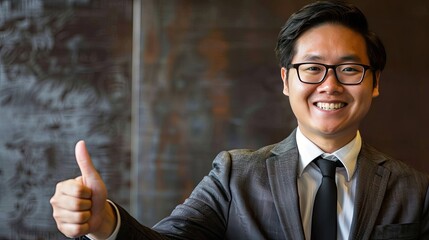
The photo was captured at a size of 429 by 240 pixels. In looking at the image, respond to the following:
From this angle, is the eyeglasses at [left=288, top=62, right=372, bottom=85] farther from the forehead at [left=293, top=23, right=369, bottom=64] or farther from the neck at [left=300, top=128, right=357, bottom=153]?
the neck at [left=300, top=128, right=357, bottom=153]

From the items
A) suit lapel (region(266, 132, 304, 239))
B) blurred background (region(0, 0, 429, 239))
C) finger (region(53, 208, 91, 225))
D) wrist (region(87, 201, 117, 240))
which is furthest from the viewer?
blurred background (region(0, 0, 429, 239))

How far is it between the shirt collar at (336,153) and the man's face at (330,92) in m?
0.02

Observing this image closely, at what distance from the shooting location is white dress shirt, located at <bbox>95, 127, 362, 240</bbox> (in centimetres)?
151

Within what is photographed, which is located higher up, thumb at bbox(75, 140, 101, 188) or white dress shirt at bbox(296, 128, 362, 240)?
thumb at bbox(75, 140, 101, 188)

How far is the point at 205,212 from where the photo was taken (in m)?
1.53

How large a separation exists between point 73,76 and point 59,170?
402 mm

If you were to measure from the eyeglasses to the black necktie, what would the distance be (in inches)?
10.0

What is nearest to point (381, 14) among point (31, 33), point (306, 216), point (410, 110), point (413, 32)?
point (413, 32)

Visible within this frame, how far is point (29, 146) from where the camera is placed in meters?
2.34

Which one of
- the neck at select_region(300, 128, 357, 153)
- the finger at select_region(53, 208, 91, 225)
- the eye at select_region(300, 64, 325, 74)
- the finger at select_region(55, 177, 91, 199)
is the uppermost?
the eye at select_region(300, 64, 325, 74)

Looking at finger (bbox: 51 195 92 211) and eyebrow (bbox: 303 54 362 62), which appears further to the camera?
eyebrow (bbox: 303 54 362 62)

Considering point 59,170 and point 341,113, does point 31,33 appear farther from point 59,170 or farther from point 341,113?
point 341,113

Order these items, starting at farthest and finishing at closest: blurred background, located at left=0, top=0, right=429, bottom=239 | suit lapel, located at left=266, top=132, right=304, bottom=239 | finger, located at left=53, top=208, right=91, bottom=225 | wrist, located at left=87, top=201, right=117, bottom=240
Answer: blurred background, located at left=0, top=0, right=429, bottom=239 → suit lapel, located at left=266, top=132, right=304, bottom=239 → wrist, located at left=87, top=201, right=117, bottom=240 → finger, located at left=53, top=208, right=91, bottom=225

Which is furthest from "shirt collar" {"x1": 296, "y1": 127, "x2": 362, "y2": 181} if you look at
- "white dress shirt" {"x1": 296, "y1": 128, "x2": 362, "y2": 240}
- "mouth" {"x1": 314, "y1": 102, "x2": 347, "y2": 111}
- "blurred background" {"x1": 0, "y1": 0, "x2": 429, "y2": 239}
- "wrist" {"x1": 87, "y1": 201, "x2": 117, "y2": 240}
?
"blurred background" {"x1": 0, "y1": 0, "x2": 429, "y2": 239}
